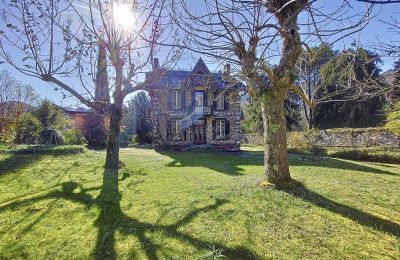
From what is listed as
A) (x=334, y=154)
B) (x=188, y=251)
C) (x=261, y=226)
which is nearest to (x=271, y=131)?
(x=261, y=226)

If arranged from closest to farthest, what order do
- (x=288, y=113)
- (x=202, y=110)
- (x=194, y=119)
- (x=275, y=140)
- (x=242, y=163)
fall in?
(x=275, y=140), (x=242, y=163), (x=194, y=119), (x=202, y=110), (x=288, y=113)

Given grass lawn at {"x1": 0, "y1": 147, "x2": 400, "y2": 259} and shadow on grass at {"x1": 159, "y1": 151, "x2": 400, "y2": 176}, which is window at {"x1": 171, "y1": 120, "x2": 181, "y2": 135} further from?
grass lawn at {"x1": 0, "y1": 147, "x2": 400, "y2": 259}

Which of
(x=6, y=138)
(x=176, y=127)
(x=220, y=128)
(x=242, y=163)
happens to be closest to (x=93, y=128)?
(x=6, y=138)

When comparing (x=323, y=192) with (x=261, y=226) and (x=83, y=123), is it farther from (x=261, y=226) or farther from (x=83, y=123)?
(x=83, y=123)

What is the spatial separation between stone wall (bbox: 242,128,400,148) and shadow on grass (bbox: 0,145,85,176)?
19474mm

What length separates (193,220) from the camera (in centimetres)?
509

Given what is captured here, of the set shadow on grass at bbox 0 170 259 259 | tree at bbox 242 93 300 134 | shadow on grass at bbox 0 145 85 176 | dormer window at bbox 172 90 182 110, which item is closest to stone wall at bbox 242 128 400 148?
tree at bbox 242 93 300 134

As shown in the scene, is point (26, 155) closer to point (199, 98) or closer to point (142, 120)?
point (199, 98)

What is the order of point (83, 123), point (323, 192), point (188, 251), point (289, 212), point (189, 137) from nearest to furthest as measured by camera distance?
point (188, 251)
point (289, 212)
point (323, 192)
point (83, 123)
point (189, 137)

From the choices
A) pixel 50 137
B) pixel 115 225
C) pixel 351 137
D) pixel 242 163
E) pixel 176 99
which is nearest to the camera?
pixel 115 225

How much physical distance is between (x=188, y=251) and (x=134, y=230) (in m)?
1.25

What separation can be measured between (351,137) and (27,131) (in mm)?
25897

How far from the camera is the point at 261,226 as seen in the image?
478 cm

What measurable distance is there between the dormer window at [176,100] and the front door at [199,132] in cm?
229
